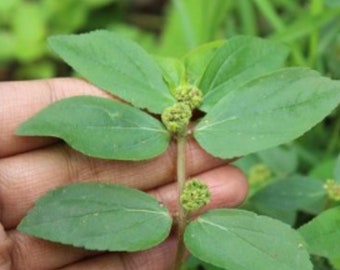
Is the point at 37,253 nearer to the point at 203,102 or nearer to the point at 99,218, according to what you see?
the point at 99,218

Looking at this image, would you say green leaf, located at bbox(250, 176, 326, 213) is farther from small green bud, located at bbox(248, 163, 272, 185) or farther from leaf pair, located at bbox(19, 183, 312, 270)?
leaf pair, located at bbox(19, 183, 312, 270)

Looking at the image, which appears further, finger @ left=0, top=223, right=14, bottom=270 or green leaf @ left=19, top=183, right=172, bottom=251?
finger @ left=0, top=223, right=14, bottom=270

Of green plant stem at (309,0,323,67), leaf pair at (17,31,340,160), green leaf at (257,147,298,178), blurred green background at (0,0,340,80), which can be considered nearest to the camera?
leaf pair at (17,31,340,160)

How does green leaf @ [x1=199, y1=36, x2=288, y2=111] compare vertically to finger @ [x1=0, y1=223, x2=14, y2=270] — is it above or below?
above

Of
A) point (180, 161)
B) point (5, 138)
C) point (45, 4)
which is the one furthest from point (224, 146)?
point (45, 4)

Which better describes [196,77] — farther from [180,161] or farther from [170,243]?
[170,243]

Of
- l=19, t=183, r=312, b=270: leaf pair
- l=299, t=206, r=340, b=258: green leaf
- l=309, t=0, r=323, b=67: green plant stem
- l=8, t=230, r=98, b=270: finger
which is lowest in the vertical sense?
l=8, t=230, r=98, b=270: finger

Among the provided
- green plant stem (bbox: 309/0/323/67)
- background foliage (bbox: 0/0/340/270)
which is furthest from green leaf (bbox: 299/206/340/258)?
green plant stem (bbox: 309/0/323/67)
